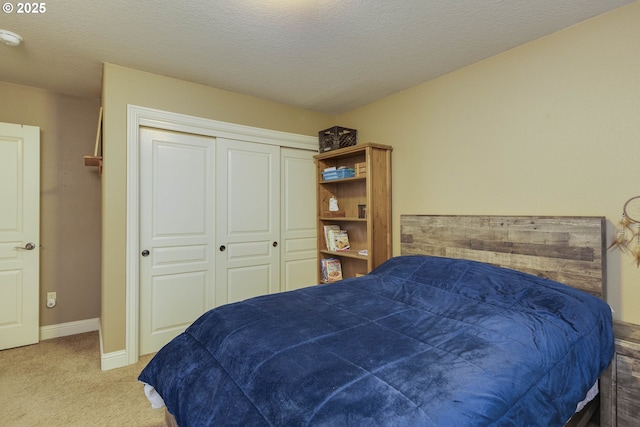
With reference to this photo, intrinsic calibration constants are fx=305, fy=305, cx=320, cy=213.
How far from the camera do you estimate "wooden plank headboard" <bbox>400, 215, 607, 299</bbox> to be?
1.79m

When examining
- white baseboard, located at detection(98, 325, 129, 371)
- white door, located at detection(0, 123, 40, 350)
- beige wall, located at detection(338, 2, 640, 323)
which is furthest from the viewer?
white door, located at detection(0, 123, 40, 350)

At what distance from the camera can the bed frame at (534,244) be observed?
5.82ft

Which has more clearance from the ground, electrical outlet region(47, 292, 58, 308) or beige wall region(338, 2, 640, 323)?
beige wall region(338, 2, 640, 323)

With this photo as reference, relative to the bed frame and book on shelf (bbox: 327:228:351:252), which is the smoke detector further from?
the bed frame

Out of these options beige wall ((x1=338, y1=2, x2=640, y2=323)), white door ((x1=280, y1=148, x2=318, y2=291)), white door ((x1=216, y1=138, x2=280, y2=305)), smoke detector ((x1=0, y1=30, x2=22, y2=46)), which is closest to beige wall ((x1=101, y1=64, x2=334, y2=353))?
smoke detector ((x1=0, y1=30, x2=22, y2=46))

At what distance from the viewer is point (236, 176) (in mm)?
3104

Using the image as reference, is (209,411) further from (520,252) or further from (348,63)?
(348,63)

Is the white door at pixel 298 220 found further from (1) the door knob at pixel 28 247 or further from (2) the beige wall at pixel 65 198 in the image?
(1) the door knob at pixel 28 247

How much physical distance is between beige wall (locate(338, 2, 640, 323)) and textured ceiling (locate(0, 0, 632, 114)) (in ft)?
0.52

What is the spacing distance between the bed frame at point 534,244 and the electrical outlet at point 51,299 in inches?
141

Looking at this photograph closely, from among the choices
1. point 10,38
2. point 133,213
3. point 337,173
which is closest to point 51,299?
point 133,213

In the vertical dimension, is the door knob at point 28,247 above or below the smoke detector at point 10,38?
below

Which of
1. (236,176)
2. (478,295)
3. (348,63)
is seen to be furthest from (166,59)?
(478,295)

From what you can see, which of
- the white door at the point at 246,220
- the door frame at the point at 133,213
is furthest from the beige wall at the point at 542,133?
the door frame at the point at 133,213
